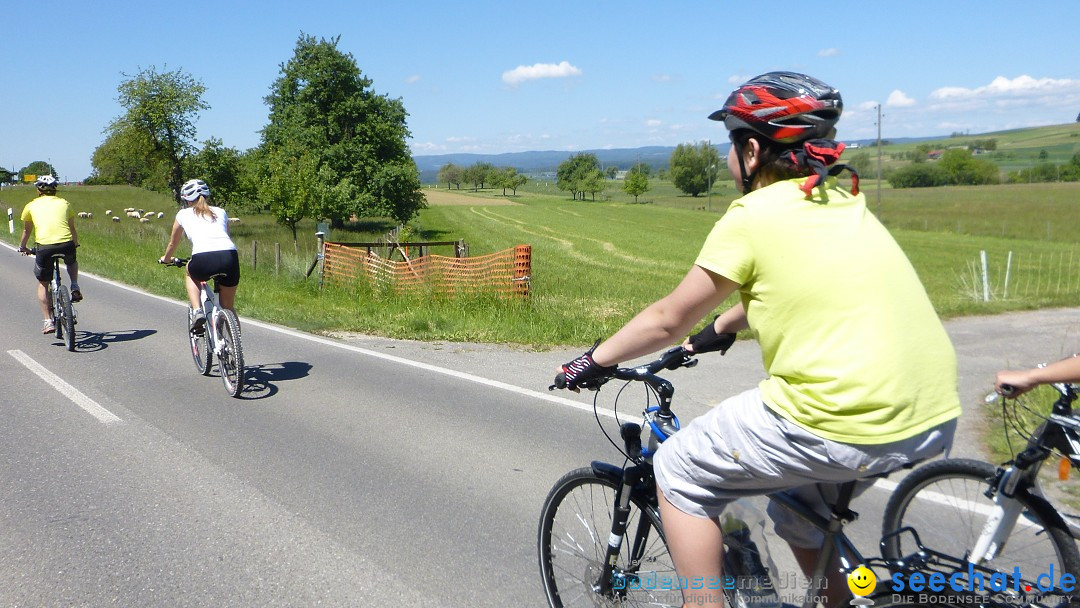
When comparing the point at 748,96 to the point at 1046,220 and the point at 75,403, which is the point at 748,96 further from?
the point at 1046,220

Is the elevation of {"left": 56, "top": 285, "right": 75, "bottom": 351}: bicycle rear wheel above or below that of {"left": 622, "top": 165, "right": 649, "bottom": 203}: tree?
below

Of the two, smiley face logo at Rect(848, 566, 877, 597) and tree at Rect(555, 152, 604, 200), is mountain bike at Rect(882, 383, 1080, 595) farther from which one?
tree at Rect(555, 152, 604, 200)

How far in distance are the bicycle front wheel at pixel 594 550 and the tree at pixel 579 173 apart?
508ft

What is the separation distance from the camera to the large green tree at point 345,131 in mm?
51094

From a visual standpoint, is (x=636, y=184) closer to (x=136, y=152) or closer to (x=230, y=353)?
(x=136, y=152)

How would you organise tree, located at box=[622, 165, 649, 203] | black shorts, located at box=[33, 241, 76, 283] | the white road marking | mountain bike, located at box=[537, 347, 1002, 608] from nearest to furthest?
mountain bike, located at box=[537, 347, 1002, 608] < the white road marking < black shorts, located at box=[33, 241, 76, 283] < tree, located at box=[622, 165, 649, 203]

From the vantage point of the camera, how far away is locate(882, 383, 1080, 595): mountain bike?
2.79 meters

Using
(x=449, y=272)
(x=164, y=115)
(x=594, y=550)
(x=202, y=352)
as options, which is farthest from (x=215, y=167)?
(x=594, y=550)

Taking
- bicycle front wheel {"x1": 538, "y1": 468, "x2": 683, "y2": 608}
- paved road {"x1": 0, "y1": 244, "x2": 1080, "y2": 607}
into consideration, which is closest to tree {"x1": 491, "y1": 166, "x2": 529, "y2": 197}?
paved road {"x1": 0, "y1": 244, "x2": 1080, "y2": 607}

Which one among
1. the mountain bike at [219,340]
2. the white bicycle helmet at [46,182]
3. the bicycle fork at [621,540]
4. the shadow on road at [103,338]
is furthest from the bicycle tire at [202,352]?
the bicycle fork at [621,540]

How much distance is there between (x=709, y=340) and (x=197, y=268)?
593 cm

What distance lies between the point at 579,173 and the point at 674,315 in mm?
168637

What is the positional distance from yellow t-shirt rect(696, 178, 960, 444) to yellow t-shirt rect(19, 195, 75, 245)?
384 inches

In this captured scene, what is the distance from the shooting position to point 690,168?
131500 millimetres
